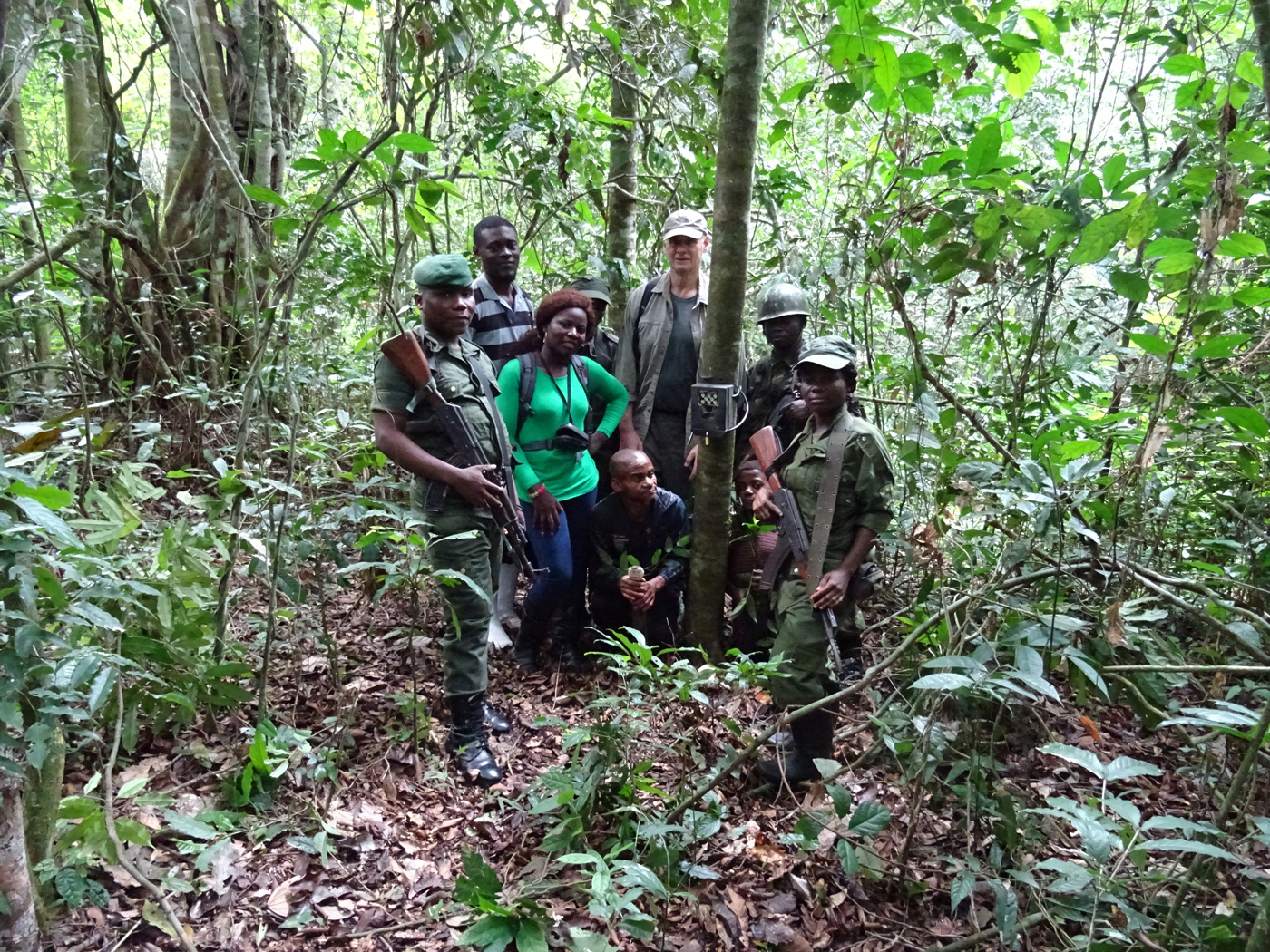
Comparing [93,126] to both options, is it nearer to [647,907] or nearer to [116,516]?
[116,516]

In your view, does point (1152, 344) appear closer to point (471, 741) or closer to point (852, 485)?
point (852, 485)

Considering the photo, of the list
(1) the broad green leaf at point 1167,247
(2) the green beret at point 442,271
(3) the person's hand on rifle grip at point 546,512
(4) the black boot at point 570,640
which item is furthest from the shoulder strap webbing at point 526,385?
(1) the broad green leaf at point 1167,247

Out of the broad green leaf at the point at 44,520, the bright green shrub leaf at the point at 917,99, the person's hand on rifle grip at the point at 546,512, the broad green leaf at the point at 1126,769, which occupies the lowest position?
the broad green leaf at the point at 1126,769

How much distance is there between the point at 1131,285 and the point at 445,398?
8.49 feet

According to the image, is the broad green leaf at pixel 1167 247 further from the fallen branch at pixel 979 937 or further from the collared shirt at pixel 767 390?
the collared shirt at pixel 767 390

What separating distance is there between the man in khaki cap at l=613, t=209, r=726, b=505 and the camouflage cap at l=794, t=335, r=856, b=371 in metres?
1.22

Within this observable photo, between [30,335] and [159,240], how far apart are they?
1400 mm

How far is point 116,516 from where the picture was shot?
2.54 metres

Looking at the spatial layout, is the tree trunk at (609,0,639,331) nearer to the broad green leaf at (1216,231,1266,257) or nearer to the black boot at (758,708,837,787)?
the black boot at (758,708,837,787)

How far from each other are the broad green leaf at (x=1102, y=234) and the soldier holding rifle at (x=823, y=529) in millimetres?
1472

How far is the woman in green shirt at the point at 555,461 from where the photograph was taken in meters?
4.17

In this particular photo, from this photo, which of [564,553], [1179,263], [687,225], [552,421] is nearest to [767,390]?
[687,225]

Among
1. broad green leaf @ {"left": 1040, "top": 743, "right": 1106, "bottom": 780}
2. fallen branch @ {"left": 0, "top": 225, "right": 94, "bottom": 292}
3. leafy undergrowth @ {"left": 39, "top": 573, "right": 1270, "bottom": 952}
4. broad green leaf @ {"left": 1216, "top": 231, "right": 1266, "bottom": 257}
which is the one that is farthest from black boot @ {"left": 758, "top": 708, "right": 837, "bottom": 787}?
fallen branch @ {"left": 0, "top": 225, "right": 94, "bottom": 292}

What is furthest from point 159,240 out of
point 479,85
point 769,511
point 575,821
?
point 575,821
